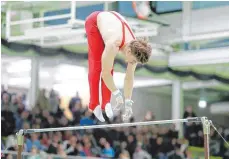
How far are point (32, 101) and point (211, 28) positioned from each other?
15.9ft

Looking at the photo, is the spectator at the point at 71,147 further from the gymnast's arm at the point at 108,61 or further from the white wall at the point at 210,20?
the gymnast's arm at the point at 108,61

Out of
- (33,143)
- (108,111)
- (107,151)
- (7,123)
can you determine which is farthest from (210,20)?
(108,111)

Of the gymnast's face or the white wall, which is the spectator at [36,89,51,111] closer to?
the white wall

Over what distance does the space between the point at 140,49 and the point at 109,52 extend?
0.30 m

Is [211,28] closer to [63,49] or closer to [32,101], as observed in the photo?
[63,49]

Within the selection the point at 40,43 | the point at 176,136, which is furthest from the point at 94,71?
the point at 176,136

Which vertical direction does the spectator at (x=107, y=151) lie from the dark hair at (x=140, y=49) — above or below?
below

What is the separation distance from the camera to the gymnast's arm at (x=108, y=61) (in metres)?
5.94

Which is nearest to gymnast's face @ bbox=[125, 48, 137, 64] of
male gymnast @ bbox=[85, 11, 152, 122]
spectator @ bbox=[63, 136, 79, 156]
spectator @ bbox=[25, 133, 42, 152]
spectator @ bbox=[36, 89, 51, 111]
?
male gymnast @ bbox=[85, 11, 152, 122]

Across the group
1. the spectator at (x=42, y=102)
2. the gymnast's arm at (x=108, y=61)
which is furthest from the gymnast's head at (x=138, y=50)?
the spectator at (x=42, y=102)

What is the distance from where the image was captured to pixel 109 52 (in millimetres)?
5945

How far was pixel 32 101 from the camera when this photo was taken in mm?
15273

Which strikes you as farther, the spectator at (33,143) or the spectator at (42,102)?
the spectator at (42,102)

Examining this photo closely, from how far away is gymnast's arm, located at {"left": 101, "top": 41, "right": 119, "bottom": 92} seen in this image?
5.94 meters
